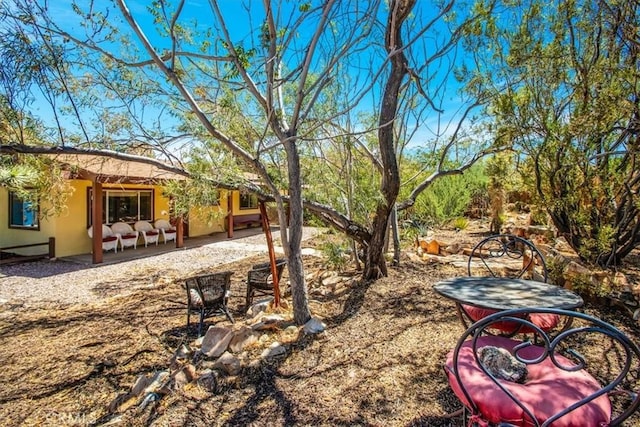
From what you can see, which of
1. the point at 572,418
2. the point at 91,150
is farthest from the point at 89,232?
the point at 572,418

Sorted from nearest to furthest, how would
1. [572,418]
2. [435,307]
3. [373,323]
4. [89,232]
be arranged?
1. [572,418]
2. [373,323]
3. [435,307]
4. [89,232]

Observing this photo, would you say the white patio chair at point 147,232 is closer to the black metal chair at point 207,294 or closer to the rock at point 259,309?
the black metal chair at point 207,294

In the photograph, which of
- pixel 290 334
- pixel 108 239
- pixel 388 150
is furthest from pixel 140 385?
pixel 108 239

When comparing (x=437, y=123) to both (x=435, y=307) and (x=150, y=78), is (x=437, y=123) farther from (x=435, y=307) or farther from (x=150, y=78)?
(x=150, y=78)

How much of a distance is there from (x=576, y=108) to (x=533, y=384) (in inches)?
163

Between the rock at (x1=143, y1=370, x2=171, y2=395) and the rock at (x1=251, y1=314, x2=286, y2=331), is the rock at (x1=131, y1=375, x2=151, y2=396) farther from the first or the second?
the rock at (x1=251, y1=314, x2=286, y2=331)

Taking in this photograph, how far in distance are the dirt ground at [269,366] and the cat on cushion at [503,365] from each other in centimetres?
53

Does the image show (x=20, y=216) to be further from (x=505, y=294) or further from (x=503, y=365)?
(x=503, y=365)

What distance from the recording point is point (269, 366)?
3.29 meters

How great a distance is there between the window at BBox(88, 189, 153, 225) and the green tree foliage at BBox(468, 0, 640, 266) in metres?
10.2

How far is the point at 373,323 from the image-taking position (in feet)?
13.5

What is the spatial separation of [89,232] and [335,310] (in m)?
8.37

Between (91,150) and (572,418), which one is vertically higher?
(91,150)

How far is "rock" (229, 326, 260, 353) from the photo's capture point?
3.71m
